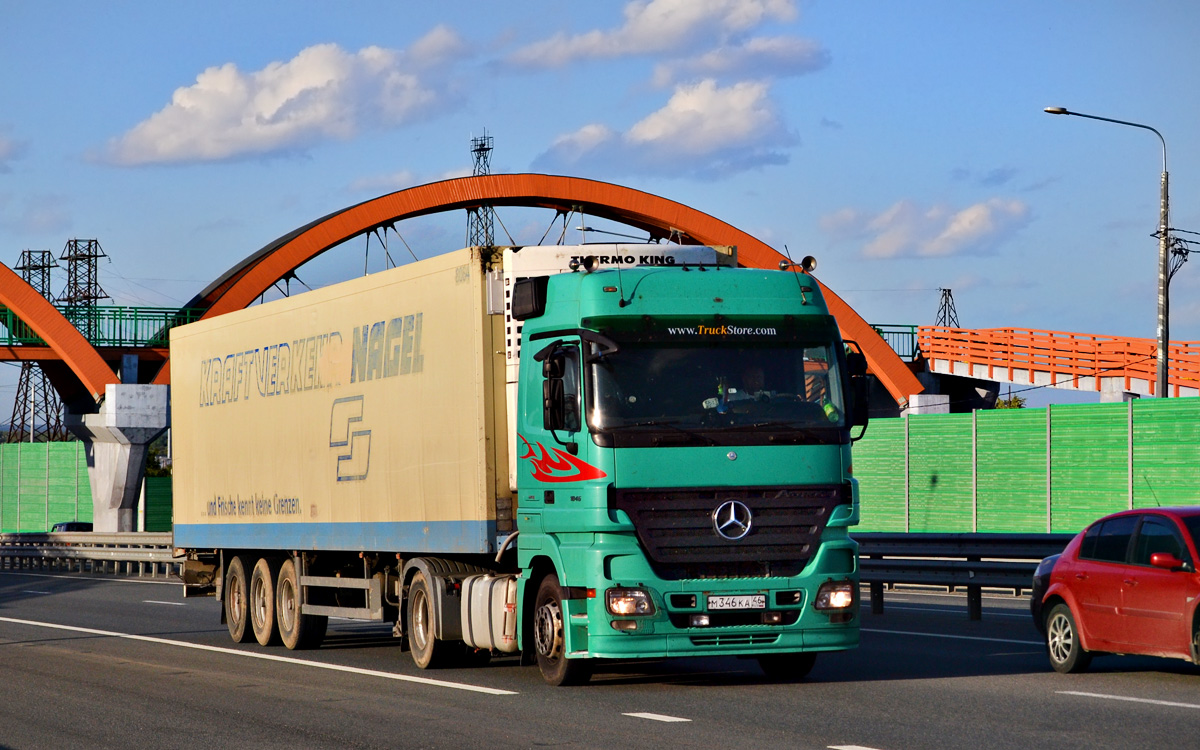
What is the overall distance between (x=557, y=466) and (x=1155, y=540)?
4734mm

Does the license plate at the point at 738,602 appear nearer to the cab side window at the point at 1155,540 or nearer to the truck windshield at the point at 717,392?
the truck windshield at the point at 717,392

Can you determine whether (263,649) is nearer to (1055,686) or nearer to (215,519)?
(215,519)

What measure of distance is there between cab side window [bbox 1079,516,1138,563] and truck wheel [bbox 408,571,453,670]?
18.3 feet

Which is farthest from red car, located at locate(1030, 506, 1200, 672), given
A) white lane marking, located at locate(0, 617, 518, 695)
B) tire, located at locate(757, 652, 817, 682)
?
white lane marking, located at locate(0, 617, 518, 695)

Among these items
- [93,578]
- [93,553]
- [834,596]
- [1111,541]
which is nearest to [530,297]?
[834,596]

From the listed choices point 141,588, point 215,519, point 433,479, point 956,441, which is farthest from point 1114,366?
point 433,479

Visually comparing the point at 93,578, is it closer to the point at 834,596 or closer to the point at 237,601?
the point at 237,601

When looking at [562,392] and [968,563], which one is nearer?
[562,392]

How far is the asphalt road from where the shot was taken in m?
10.2

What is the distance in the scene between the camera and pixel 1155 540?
12.9 m

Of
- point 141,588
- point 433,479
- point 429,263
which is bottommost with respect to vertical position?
point 141,588

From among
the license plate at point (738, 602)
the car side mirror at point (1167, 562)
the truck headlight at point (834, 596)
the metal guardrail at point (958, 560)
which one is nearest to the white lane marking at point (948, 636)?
the metal guardrail at point (958, 560)

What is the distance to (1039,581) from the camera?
47.0 ft

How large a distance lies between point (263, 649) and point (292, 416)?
264cm
